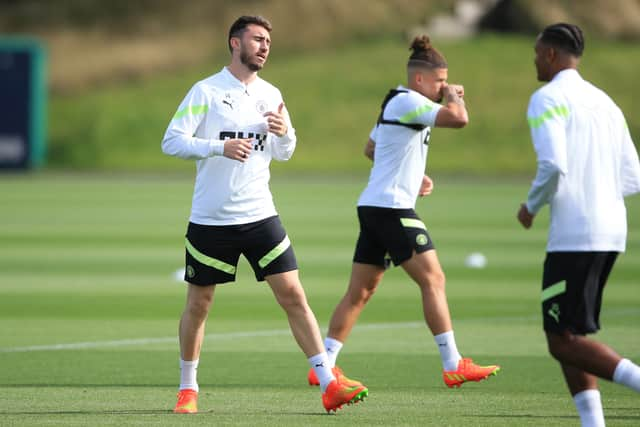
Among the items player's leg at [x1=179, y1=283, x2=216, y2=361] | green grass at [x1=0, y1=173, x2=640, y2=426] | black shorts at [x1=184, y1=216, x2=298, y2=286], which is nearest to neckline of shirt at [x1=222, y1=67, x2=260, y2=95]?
black shorts at [x1=184, y1=216, x2=298, y2=286]

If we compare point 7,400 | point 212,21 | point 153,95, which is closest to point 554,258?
point 7,400

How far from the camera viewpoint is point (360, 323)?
39.4ft

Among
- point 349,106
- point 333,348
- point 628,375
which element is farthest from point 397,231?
point 349,106

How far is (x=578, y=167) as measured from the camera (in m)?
6.40

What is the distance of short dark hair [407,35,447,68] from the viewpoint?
853cm

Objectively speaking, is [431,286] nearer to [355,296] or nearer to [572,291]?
[355,296]

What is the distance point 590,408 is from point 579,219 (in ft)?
2.99

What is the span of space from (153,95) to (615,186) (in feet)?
179

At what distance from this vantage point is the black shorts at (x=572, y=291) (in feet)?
20.9

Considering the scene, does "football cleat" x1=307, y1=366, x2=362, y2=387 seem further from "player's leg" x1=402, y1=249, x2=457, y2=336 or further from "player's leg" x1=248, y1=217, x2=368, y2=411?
"player's leg" x1=402, y1=249, x2=457, y2=336

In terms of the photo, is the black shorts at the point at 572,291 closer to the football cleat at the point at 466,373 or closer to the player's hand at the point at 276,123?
the player's hand at the point at 276,123

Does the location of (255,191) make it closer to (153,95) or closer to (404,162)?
(404,162)

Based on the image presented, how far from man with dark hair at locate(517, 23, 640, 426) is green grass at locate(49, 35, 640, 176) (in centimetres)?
4311

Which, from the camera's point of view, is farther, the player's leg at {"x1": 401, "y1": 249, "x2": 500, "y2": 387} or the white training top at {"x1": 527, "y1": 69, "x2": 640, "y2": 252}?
the player's leg at {"x1": 401, "y1": 249, "x2": 500, "y2": 387}
